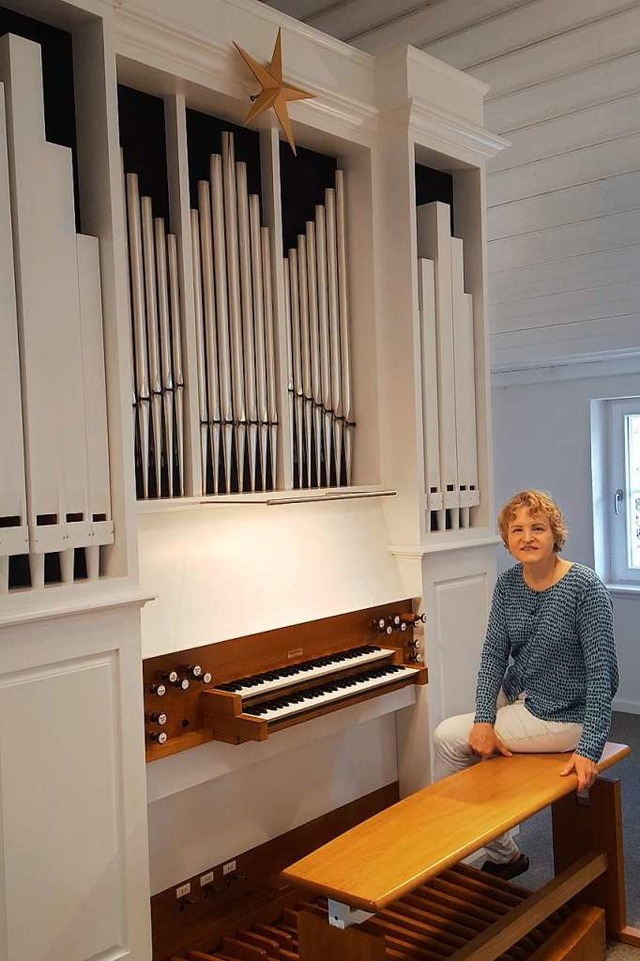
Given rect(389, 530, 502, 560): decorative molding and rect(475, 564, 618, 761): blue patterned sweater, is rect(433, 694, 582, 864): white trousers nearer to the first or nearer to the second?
rect(475, 564, 618, 761): blue patterned sweater

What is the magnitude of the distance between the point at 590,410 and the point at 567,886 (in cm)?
350

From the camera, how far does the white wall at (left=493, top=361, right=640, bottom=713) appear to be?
5.86 metres

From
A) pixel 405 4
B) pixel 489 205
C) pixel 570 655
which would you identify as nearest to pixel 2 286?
pixel 570 655

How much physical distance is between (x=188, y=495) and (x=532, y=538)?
1.12 metres

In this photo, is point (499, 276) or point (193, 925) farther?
point (499, 276)

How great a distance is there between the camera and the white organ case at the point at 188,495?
2.51 m

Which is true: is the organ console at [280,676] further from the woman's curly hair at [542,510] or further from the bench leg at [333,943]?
the woman's curly hair at [542,510]

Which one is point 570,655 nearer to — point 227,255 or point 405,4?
point 227,255

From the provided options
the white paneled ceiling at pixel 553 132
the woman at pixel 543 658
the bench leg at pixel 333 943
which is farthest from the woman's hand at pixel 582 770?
the white paneled ceiling at pixel 553 132

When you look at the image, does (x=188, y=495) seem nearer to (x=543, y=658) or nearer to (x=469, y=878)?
(x=543, y=658)

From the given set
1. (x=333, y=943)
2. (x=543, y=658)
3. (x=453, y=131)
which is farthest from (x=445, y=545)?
(x=333, y=943)

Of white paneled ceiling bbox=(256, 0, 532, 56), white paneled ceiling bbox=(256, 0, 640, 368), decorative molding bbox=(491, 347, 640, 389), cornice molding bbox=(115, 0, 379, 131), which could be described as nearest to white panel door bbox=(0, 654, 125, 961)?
cornice molding bbox=(115, 0, 379, 131)

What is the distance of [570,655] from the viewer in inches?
123

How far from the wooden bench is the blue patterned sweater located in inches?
6.8
